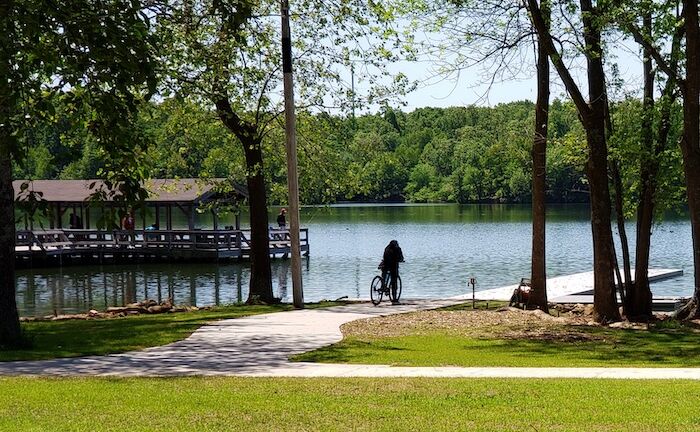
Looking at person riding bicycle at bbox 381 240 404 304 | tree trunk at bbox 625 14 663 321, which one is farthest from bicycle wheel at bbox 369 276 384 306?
tree trunk at bbox 625 14 663 321

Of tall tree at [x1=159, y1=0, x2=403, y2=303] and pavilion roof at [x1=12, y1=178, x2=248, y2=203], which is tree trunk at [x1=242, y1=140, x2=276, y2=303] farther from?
pavilion roof at [x1=12, y1=178, x2=248, y2=203]

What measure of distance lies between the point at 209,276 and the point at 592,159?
2600cm

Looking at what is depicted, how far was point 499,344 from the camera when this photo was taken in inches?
619

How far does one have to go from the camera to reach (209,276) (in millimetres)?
42625

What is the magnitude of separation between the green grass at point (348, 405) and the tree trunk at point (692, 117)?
921 centimetres

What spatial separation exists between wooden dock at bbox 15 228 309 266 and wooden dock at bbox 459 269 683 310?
19.4 m

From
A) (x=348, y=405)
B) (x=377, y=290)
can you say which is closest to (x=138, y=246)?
(x=377, y=290)

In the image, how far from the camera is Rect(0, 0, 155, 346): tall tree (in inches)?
384

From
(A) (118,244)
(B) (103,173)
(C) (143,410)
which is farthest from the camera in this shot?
(A) (118,244)

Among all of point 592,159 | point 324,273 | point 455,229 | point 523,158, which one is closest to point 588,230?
point 455,229

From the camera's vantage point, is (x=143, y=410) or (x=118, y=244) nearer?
(x=143, y=410)

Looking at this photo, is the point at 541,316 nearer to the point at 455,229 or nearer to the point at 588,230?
the point at 588,230

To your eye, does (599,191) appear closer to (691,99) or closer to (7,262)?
(691,99)

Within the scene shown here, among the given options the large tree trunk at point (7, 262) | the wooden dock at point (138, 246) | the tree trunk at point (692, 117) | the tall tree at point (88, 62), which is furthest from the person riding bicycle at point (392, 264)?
the wooden dock at point (138, 246)
